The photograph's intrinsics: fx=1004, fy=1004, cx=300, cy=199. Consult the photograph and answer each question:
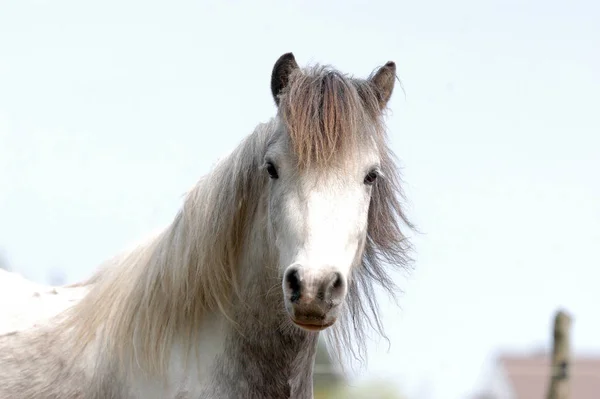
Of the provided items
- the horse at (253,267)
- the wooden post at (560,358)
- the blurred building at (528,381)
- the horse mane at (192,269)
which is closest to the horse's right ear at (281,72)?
the horse at (253,267)

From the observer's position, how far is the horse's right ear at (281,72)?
3904 mm

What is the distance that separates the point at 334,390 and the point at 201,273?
16.7 ft

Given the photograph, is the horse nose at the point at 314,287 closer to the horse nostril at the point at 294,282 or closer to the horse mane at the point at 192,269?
the horse nostril at the point at 294,282

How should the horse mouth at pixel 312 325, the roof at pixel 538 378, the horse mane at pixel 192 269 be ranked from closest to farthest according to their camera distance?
1. the horse mouth at pixel 312 325
2. the horse mane at pixel 192 269
3. the roof at pixel 538 378

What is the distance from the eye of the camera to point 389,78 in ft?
13.2

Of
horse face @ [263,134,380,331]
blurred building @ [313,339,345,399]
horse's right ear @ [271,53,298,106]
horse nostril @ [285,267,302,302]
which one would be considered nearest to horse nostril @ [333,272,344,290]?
horse face @ [263,134,380,331]

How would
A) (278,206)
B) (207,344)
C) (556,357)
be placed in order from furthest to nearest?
(556,357)
(207,344)
(278,206)

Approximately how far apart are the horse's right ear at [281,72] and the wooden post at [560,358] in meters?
4.63

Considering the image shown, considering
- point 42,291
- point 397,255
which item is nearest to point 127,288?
point 42,291

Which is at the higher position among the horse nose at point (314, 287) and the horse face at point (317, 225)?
the horse face at point (317, 225)

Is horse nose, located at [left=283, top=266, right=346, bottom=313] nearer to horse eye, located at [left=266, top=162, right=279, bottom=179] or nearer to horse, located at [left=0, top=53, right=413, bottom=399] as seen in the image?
horse, located at [left=0, top=53, right=413, bottom=399]

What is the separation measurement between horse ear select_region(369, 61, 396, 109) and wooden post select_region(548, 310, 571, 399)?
14.4 ft

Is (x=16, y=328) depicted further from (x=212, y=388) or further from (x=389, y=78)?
(x=389, y=78)

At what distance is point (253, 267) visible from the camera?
384 cm
